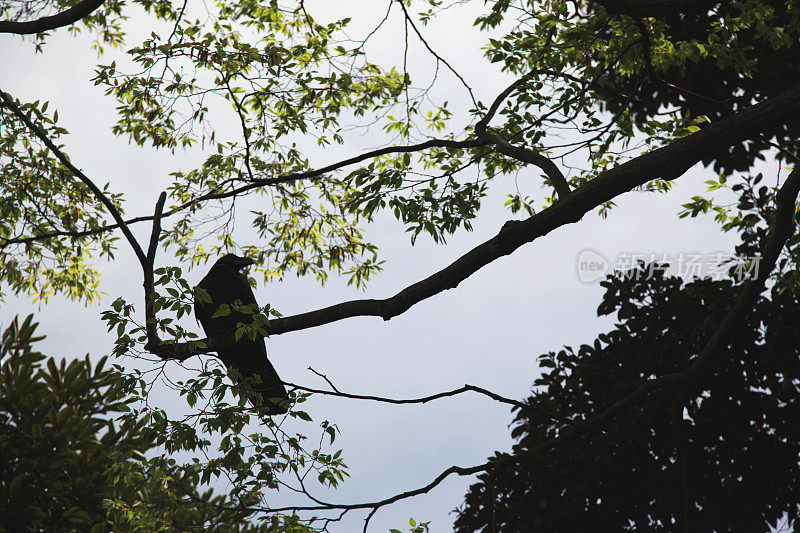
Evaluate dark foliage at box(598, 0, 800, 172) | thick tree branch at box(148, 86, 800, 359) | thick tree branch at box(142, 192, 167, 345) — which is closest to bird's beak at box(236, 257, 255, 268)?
thick tree branch at box(142, 192, 167, 345)

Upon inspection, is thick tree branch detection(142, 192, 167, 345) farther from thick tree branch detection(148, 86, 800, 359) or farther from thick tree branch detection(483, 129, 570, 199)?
thick tree branch detection(483, 129, 570, 199)

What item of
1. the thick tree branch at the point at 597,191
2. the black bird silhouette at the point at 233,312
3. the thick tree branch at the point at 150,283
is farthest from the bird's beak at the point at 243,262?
the thick tree branch at the point at 597,191

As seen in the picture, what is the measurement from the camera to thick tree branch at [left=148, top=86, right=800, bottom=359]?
14.6 feet

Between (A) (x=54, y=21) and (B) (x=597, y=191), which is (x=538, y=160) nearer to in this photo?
(B) (x=597, y=191)

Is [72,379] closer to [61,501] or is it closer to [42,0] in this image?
[61,501]

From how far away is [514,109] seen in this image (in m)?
6.62

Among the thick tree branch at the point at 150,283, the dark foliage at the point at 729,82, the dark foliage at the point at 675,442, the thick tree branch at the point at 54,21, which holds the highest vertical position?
the dark foliage at the point at 729,82

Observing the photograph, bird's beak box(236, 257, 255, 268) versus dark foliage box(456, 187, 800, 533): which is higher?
bird's beak box(236, 257, 255, 268)

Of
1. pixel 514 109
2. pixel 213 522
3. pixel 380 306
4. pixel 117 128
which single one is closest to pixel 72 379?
pixel 117 128

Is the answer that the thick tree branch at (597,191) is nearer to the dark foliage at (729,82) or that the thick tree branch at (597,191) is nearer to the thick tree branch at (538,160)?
the thick tree branch at (538,160)

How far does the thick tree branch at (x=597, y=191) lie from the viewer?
4.44 metres

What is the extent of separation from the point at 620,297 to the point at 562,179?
3851 mm

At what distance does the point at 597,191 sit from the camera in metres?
4.43

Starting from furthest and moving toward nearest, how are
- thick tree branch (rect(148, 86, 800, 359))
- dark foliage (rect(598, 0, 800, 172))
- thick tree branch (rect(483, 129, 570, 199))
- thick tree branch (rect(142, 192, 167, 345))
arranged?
dark foliage (rect(598, 0, 800, 172))
thick tree branch (rect(483, 129, 570, 199))
thick tree branch (rect(142, 192, 167, 345))
thick tree branch (rect(148, 86, 800, 359))
